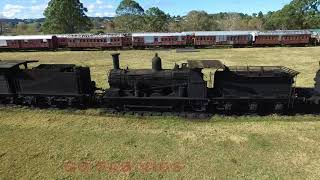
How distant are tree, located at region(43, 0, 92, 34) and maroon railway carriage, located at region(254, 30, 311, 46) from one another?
155 feet

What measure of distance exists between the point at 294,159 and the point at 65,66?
1305 centimetres

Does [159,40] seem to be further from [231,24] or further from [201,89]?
[231,24]

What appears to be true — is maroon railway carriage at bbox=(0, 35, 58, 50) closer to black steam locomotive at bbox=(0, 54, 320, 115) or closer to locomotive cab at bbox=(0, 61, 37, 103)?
locomotive cab at bbox=(0, 61, 37, 103)

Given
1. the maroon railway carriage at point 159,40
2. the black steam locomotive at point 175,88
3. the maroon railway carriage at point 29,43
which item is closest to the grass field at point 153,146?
the black steam locomotive at point 175,88

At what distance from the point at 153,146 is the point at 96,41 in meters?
38.4

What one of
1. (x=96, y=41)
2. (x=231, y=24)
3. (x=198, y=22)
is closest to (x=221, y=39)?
(x=96, y=41)

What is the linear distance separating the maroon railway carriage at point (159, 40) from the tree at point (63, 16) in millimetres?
34414

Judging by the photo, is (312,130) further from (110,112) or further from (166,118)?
(110,112)

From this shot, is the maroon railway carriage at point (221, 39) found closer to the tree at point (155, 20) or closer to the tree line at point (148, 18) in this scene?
the tree line at point (148, 18)

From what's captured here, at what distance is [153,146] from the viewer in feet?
44.3

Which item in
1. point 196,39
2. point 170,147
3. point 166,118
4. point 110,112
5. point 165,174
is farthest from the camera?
point 196,39

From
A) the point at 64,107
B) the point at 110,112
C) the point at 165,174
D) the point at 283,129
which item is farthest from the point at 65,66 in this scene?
the point at 283,129

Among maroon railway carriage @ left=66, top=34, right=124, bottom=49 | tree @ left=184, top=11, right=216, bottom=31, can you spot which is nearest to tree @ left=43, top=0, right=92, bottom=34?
maroon railway carriage @ left=66, top=34, right=124, bottom=49

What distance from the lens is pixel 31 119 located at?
681 inches
